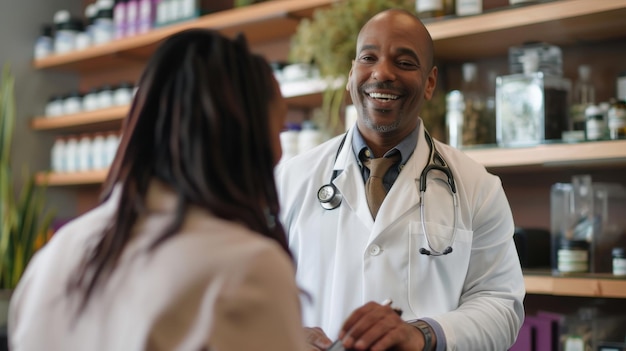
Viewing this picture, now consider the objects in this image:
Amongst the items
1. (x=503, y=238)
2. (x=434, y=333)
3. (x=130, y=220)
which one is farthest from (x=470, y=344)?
(x=130, y=220)

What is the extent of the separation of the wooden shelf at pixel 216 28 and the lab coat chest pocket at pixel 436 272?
148 cm

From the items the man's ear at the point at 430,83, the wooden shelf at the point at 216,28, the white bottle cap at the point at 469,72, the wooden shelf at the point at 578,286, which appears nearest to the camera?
the man's ear at the point at 430,83

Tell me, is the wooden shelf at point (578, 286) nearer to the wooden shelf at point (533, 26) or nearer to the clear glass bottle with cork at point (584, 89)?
the clear glass bottle with cork at point (584, 89)

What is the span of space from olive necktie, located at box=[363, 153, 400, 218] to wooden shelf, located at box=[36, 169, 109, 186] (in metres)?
2.27

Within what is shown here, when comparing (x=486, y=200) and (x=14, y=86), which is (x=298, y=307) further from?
(x=14, y=86)

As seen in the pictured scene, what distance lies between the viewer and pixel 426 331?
141cm

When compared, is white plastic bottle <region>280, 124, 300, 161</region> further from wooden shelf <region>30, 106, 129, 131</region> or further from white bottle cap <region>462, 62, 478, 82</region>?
wooden shelf <region>30, 106, 129, 131</region>

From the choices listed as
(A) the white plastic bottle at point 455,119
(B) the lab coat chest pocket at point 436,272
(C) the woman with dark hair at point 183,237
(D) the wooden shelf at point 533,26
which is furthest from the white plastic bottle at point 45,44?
(C) the woman with dark hair at point 183,237

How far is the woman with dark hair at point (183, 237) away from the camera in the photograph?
80cm

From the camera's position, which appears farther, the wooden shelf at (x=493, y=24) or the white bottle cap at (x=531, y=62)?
the white bottle cap at (x=531, y=62)

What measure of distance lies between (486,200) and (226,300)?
0.89 m

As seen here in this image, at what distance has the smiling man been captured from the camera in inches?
60.0

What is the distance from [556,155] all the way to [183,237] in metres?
1.60

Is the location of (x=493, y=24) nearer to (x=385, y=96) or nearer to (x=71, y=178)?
(x=385, y=96)
